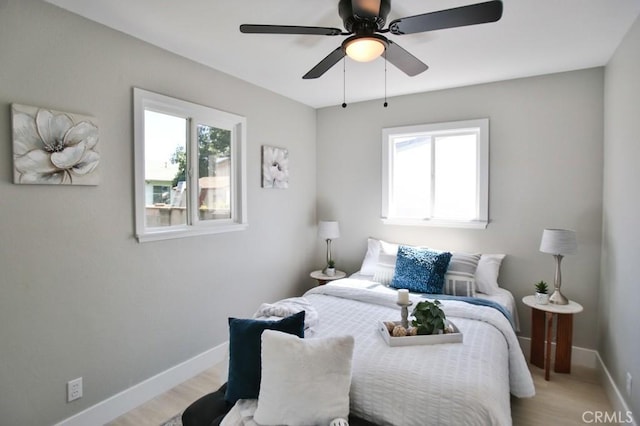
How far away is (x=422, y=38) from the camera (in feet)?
7.95

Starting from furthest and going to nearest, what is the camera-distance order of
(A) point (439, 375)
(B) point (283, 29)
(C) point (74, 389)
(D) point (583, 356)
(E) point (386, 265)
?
(E) point (386, 265), (D) point (583, 356), (C) point (74, 389), (B) point (283, 29), (A) point (439, 375)

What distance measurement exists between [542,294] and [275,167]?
2773mm

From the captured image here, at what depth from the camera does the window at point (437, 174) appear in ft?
11.4

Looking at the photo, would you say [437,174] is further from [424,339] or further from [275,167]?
[424,339]

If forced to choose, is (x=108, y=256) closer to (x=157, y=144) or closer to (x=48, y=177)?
(x=48, y=177)

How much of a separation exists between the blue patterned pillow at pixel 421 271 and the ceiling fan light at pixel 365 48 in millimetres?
1933

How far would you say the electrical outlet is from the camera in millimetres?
2104

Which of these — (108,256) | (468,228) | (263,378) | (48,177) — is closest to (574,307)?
(468,228)

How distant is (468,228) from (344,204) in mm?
1458

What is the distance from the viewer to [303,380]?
1539 millimetres

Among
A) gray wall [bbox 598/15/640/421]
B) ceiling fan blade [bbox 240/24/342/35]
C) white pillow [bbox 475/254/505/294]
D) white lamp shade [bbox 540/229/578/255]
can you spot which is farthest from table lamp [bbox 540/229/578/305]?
ceiling fan blade [bbox 240/24/342/35]

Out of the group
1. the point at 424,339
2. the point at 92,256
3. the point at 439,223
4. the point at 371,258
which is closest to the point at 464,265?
the point at 439,223

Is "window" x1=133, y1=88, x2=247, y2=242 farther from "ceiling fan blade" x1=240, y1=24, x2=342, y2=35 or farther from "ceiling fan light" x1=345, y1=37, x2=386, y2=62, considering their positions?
"ceiling fan light" x1=345, y1=37, x2=386, y2=62

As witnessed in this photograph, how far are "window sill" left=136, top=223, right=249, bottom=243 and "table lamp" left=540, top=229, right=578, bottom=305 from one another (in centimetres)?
267
